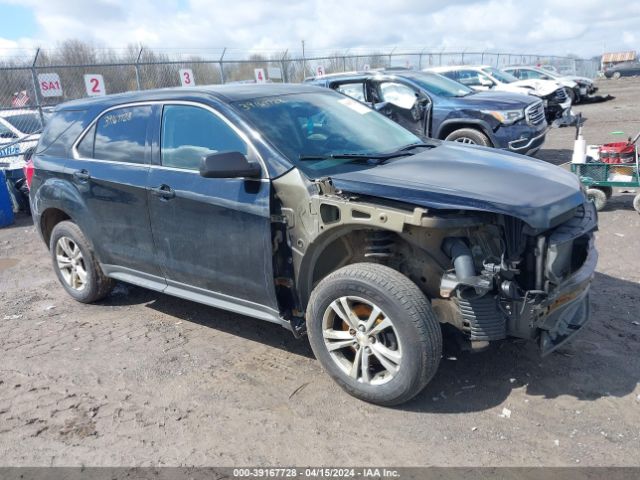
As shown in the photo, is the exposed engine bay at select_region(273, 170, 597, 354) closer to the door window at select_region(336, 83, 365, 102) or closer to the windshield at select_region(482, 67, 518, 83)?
the door window at select_region(336, 83, 365, 102)

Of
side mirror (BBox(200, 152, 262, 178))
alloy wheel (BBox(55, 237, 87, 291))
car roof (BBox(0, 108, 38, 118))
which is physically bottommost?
alloy wheel (BBox(55, 237, 87, 291))

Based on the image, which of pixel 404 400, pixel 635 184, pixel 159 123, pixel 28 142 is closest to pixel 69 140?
pixel 159 123

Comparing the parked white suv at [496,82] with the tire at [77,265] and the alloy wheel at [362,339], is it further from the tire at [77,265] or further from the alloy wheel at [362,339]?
the alloy wheel at [362,339]

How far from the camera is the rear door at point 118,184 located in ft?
15.0

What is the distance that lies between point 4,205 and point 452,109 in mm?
7413

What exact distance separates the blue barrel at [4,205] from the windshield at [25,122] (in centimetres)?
436

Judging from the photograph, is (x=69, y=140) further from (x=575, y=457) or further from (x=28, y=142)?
(x=28, y=142)

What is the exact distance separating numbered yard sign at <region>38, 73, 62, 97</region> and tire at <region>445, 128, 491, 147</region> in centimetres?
974

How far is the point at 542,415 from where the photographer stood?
134 inches

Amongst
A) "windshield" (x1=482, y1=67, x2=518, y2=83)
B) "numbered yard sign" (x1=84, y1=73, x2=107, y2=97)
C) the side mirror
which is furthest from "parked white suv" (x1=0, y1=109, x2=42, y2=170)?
"windshield" (x1=482, y1=67, x2=518, y2=83)

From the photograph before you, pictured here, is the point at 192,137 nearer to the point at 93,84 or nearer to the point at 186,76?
the point at 93,84

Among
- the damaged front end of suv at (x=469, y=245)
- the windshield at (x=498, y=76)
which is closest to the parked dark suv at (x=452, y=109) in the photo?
the damaged front end of suv at (x=469, y=245)

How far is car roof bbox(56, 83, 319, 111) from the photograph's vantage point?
429cm

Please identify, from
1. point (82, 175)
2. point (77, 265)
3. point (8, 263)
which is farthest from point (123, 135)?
point (8, 263)
